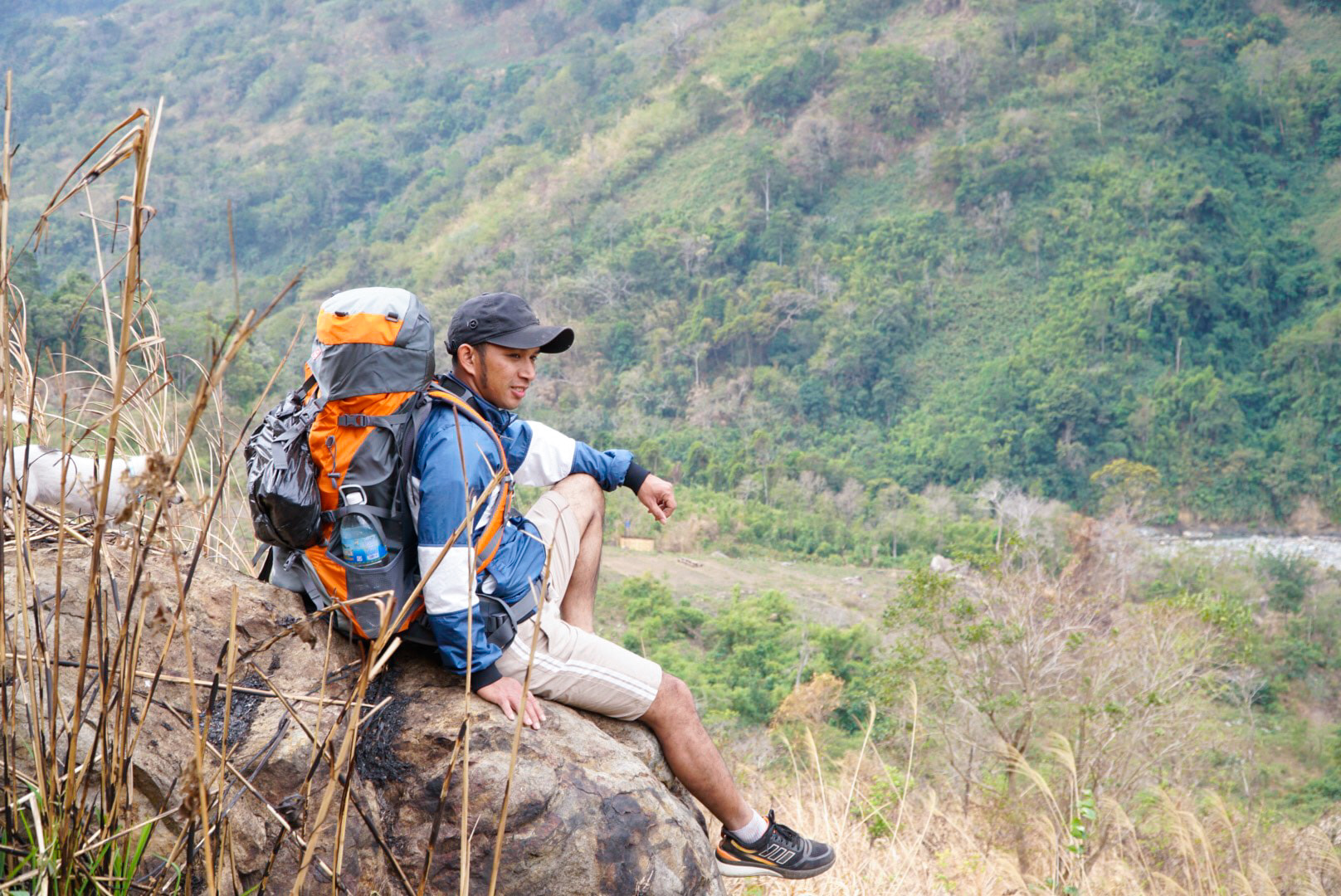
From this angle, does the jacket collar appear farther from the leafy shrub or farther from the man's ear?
the leafy shrub

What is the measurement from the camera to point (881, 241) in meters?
24.9

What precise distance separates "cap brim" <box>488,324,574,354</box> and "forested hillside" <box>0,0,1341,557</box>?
14357mm

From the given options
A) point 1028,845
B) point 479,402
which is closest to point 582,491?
point 479,402

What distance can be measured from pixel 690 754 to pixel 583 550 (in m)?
0.43

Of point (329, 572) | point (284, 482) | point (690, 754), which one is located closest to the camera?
point (284, 482)

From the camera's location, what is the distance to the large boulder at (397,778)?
1.50m

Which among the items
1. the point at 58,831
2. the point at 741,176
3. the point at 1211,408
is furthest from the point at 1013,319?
the point at 58,831

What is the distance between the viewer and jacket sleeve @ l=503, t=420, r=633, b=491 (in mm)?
2066

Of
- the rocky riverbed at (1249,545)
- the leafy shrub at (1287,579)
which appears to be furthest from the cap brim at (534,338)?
the rocky riverbed at (1249,545)

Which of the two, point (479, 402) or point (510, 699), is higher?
point (479, 402)

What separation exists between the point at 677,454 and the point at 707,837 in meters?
18.6

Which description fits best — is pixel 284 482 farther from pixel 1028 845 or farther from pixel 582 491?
pixel 1028 845

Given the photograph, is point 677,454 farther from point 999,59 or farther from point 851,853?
point 851,853

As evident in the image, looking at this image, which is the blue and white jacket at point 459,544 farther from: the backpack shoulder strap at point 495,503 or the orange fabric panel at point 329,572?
the orange fabric panel at point 329,572
